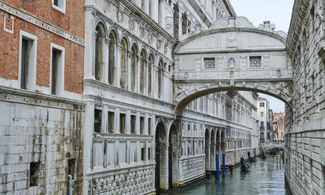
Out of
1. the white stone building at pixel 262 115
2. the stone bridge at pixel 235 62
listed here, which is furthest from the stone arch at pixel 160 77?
the white stone building at pixel 262 115

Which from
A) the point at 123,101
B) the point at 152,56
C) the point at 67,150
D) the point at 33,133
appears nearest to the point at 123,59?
the point at 123,101

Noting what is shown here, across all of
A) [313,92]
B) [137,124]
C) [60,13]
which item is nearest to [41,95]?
[60,13]

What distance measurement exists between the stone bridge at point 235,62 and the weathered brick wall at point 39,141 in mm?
10727

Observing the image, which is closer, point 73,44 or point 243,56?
point 73,44

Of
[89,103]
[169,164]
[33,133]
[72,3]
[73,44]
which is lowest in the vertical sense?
[169,164]

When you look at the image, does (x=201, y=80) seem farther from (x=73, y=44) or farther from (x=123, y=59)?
(x=73, y=44)

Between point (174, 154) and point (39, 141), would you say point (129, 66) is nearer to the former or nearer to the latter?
point (39, 141)

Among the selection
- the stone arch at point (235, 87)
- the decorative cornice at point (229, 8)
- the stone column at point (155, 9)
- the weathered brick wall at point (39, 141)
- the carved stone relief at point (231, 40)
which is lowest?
the weathered brick wall at point (39, 141)

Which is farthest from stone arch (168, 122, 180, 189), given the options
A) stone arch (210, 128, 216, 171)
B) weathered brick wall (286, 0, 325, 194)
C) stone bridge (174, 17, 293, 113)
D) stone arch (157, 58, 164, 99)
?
stone arch (210, 128, 216, 171)

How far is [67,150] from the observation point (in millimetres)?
13461

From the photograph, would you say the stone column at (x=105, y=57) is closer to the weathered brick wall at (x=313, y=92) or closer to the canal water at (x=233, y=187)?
the weathered brick wall at (x=313, y=92)

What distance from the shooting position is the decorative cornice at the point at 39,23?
10.8m

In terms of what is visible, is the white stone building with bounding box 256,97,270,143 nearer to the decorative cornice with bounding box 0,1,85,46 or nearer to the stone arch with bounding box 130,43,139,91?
the stone arch with bounding box 130,43,139,91

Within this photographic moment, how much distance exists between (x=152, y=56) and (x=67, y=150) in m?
8.95
